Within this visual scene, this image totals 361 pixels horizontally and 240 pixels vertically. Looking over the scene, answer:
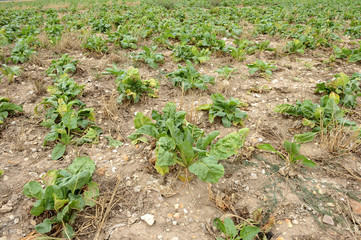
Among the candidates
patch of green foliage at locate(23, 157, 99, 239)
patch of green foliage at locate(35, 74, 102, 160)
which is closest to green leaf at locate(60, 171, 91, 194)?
patch of green foliage at locate(23, 157, 99, 239)

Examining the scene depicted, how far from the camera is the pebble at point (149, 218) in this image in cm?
193

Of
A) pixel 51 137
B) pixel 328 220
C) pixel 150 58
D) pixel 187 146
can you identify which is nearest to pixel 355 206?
pixel 328 220

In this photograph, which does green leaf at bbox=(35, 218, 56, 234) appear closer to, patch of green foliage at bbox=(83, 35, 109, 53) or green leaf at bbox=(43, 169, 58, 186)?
green leaf at bbox=(43, 169, 58, 186)

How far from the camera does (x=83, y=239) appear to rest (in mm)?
1844

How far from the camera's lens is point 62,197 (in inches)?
75.3

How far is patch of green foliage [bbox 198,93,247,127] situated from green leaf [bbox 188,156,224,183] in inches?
45.3

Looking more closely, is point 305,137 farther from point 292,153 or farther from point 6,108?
point 6,108

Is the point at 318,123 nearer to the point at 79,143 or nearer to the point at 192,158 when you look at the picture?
the point at 192,158

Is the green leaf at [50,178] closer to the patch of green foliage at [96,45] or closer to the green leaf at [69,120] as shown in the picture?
the green leaf at [69,120]

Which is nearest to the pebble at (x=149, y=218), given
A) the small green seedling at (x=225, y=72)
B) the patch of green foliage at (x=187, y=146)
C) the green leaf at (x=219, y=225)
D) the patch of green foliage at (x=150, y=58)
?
the patch of green foliage at (x=187, y=146)

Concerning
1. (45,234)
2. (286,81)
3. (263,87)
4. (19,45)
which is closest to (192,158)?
(45,234)

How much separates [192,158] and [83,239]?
1218mm

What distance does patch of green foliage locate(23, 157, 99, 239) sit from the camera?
182 centimetres

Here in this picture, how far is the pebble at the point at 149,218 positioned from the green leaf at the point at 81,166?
74cm
